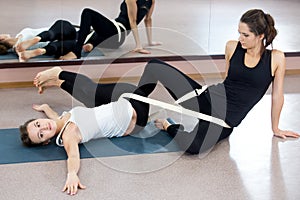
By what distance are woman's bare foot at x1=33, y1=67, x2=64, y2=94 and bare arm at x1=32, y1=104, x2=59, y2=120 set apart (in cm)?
19

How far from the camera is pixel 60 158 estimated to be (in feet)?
10.3

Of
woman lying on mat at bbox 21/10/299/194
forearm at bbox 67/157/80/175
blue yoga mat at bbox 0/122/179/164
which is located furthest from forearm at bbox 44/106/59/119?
forearm at bbox 67/157/80/175

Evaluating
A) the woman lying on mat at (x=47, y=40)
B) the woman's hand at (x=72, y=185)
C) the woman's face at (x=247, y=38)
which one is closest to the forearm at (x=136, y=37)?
the woman lying on mat at (x=47, y=40)

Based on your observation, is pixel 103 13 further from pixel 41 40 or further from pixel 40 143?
pixel 40 143

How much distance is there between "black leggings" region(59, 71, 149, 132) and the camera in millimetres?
3389

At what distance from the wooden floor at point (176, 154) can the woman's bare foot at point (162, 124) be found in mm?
348

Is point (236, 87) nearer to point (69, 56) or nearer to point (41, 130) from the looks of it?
point (41, 130)

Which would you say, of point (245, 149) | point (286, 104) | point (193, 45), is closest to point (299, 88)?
point (286, 104)

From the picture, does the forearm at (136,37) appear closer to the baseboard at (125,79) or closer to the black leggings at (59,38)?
the baseboard at (125,79)

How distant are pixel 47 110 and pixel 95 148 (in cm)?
70

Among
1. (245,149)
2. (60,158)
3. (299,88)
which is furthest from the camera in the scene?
(299,88)

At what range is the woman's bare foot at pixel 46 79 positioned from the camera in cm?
359

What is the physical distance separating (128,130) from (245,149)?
76cm

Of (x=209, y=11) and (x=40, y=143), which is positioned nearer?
(x=40, y=143)
